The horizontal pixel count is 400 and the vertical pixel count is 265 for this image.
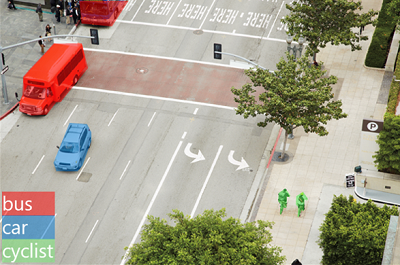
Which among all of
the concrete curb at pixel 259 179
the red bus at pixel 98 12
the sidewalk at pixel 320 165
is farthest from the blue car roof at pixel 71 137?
the red bus at pixel 98 12

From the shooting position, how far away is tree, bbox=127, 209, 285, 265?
27094 mm

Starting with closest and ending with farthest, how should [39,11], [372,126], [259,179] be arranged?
[372,126] < [259,179] < [39,11]

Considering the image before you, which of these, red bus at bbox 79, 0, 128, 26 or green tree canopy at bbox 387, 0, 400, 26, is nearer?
green tree canopy at bbox 387, 0, 400, 26

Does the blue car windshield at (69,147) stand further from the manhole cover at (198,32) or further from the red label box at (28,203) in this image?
the manhole cover at (198,32)

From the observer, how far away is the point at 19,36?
5378cm

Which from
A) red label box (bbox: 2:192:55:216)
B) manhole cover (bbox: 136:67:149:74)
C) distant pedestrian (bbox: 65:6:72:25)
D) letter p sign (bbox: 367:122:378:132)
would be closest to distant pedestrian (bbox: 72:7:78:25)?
distant pedestrian (bbox: 65:6:72:25)

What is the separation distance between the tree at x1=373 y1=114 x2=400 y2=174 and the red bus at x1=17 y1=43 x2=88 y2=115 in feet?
76.3

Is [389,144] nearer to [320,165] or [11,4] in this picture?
[320,165]

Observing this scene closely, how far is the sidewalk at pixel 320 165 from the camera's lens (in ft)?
122

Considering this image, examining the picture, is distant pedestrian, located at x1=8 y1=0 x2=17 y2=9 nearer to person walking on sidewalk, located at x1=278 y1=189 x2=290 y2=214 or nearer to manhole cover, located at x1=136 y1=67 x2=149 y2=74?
manhole cover, located at x1=136 y1=67 x2=149 y2=74

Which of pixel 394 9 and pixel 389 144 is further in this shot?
pixel 394 9

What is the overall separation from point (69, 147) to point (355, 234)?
19884mm

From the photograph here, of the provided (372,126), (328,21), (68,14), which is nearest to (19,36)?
(68,14)

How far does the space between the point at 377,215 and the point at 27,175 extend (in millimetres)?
22457
